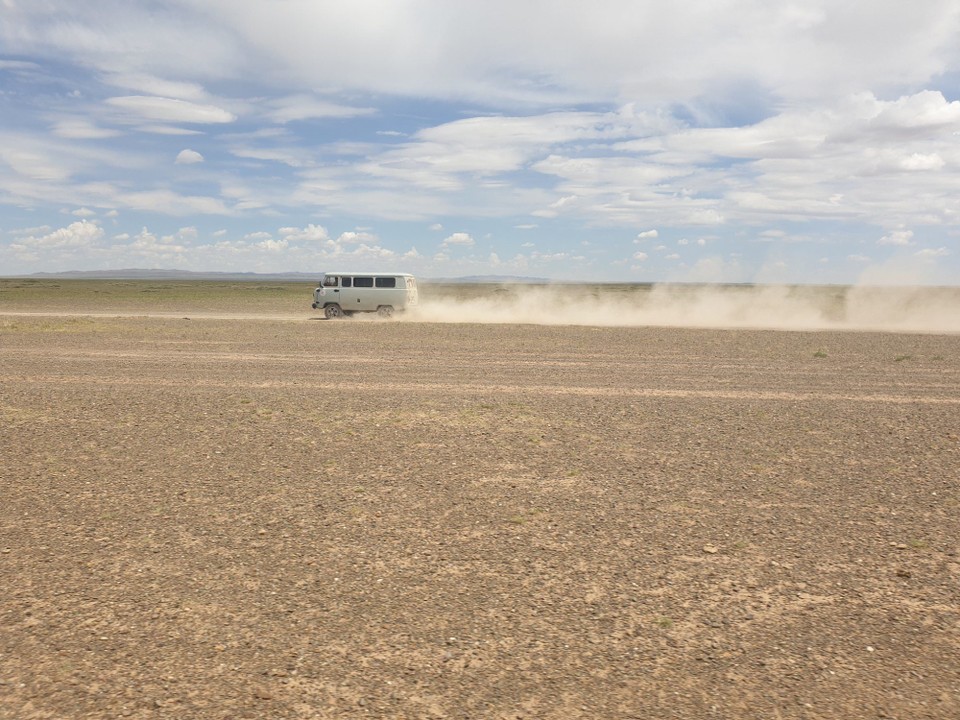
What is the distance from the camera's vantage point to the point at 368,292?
128ft

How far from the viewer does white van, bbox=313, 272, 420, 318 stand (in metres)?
38.8

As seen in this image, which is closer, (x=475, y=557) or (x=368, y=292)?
(x=475, y=557)

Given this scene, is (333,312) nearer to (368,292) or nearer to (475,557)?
(368,292)

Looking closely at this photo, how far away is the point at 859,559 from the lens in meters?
6.47

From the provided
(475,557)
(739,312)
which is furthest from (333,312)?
(475,557)

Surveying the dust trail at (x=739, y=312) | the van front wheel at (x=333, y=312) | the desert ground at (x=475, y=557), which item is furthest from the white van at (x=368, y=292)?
the desert ground at (x=475, y=557)

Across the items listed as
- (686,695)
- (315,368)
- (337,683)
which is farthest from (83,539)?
(315,368)

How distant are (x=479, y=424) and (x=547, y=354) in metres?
12.3

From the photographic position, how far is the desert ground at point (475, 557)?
4.39 m

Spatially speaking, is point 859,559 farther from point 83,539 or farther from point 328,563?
point 83,539

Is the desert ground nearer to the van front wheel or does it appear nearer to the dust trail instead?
the van front wheel

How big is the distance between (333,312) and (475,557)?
114 feet

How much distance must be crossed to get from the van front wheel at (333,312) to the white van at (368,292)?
0.93 feet

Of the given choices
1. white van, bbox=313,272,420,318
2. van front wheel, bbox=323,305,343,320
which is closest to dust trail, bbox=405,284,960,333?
white van, bbox=313,272,420,318
